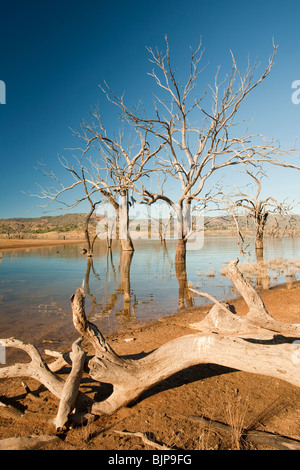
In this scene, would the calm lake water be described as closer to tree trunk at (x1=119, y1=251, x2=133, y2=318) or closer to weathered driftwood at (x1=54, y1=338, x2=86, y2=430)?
tree trunk at (x1=119, y1=251, x2=133, y2=318)

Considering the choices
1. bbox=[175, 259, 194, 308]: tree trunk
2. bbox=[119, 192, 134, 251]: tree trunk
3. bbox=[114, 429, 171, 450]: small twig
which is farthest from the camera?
bbox=[119, 192, 134, 251]: tree trunk

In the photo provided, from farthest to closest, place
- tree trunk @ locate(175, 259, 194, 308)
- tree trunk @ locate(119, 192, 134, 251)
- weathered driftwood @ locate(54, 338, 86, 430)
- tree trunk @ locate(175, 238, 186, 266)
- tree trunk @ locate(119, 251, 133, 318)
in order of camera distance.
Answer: tree trunk @ locate(119, 192, 134, 251)
tree trunk @ locate(175, 238, 186, 266)
tree trunk @ locate(175, 259, 194, 308)
tree trunk @ locate(119, 251, 133, 318)
weathered driftwood @ locate(54, 338, 86, 430)

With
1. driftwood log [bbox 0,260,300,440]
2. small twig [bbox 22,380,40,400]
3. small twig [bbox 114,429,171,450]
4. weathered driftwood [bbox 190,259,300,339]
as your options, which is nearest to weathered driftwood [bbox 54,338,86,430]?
A: driftwood log [bbox 0,260,300,440]

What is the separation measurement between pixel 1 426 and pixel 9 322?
4.17 metres

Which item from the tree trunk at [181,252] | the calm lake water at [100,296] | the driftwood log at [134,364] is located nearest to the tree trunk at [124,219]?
the tree trunk at [181,252]

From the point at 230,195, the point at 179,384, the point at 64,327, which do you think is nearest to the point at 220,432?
the point at 179,384

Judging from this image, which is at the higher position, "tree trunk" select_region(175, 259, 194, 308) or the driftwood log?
the driftwood log

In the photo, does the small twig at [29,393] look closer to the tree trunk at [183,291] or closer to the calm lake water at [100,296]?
the calm lake water at [100,296]

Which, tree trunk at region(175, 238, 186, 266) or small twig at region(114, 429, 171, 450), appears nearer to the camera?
small twig at region(114, 429, 171, 450)

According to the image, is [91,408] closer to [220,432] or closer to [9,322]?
[220,432]

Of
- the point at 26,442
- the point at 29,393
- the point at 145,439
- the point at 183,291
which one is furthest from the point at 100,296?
the point at 145,439

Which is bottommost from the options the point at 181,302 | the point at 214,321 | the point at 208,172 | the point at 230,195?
the point at 181,302

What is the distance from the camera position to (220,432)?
257 centimetres
